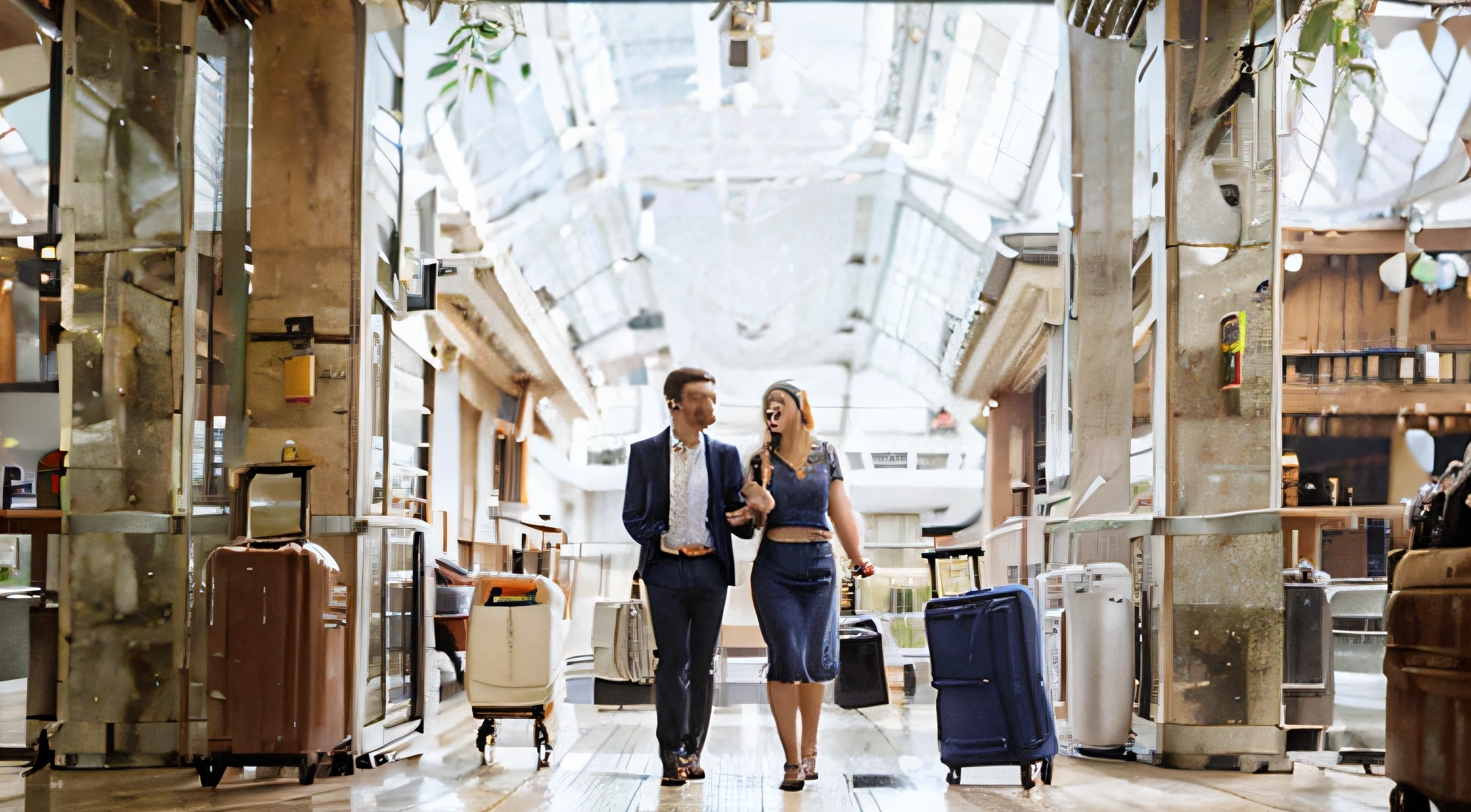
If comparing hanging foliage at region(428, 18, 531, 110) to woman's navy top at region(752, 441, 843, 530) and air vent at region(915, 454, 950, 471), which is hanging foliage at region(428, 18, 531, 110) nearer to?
woman's navy top at region(752, 441, 843, 530)

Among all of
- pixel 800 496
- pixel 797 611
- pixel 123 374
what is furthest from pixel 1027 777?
pixel 123 374

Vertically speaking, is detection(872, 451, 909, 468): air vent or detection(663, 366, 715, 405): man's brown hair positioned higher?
detection(663, 366, 715, 405): man's brown hair

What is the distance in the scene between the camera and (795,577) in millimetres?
3832

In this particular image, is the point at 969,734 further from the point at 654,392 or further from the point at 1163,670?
the point at 654,392

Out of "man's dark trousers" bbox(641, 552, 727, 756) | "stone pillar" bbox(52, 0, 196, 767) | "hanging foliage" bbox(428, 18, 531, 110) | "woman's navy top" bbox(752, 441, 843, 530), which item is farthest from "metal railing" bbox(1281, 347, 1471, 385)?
"stone pillar" bbox(52, 0, 196, 767)

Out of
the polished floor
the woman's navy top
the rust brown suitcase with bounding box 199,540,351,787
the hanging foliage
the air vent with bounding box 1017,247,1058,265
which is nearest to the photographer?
the polished floor

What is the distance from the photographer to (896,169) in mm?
9320

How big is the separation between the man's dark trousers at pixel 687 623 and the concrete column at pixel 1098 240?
5.98 feet

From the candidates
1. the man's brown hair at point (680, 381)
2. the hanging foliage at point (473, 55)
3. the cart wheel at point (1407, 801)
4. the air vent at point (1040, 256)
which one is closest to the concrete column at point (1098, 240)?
the air vent at point (1040, 256)

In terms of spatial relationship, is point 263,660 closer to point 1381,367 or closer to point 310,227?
point 310,227

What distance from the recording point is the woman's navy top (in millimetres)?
3844

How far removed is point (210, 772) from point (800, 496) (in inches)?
80.8

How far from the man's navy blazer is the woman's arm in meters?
0.29

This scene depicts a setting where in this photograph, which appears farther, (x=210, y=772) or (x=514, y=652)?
(x=514, y=652)
